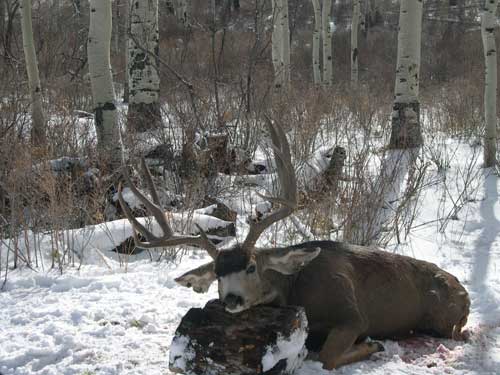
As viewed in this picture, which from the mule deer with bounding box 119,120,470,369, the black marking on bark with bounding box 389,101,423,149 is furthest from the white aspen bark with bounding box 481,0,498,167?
the mule deer with bounding box 119,120,470,369

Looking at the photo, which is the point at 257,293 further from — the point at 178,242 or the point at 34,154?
the point at 34,154

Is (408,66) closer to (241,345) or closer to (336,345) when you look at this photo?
(336,345)

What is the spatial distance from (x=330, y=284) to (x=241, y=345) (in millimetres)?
811

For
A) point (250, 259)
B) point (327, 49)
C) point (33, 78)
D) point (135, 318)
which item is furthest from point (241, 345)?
point (327, 49)

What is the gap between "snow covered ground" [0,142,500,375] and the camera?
3.35m

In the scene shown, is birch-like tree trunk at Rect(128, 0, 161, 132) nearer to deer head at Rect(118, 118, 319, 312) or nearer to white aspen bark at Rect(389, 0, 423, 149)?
white aspen bark at Rect(389, 0, 423, 149)

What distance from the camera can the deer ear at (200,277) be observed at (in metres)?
3.55

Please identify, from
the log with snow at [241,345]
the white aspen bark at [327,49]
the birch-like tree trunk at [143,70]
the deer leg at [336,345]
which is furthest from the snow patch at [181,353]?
the white aspen bark at [327,49]

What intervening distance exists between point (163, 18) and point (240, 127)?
810 inches

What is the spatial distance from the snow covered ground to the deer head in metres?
0.48

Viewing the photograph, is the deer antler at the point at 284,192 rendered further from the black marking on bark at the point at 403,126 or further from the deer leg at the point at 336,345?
the black marking on bark at the point at 403,126

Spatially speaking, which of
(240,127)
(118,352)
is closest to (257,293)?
(118,352)

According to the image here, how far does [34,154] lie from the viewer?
23.5ft

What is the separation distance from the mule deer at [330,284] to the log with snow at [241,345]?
0.14 metres
